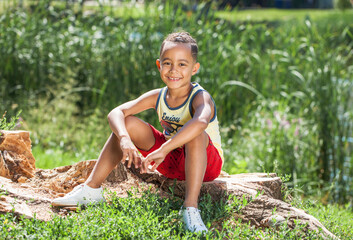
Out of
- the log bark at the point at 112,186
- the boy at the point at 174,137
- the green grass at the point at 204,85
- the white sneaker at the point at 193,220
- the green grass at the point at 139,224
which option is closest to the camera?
the green grass at the point at 139,224

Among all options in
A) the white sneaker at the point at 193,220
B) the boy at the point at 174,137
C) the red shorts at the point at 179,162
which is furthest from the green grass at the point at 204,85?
the white sneaker at the point at 193,220

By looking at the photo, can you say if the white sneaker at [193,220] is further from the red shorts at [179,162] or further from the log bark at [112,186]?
the red shorts at [179,162]

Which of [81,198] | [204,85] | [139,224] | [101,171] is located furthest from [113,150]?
[204,85]

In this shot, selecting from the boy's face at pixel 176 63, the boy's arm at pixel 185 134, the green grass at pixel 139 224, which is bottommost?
the green grass at pixel 139 224

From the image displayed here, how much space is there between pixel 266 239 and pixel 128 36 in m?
3.87

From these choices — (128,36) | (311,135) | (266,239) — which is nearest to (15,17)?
(128,36)

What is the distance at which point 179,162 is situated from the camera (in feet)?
9.20

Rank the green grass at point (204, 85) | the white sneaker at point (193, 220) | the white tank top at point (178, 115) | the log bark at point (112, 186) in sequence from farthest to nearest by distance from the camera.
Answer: the green grass at point (204, 85), the white tank top at point (178, 115), the log bark at point (112, 186), the white sneaker at point (193, 220)

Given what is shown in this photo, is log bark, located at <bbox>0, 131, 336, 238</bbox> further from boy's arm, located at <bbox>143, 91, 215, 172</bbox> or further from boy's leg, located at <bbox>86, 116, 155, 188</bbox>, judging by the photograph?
boy's arm, located at <bbox>143, 91, 215, 172</bbox>

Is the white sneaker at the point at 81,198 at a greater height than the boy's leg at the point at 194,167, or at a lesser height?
lesser

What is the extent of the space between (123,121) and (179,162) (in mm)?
417

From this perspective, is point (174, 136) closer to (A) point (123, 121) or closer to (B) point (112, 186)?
(A) point (123, 121)

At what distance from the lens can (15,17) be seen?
605 centimetres

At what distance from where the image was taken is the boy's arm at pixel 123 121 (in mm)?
2482
